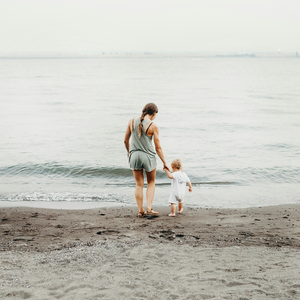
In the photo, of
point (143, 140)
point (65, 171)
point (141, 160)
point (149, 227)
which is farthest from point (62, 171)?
point (149, 227)

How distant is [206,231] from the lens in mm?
4934

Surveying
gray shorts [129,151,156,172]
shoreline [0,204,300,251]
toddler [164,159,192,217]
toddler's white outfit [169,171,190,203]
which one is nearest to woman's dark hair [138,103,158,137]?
gray shorts [129,151,156,172]

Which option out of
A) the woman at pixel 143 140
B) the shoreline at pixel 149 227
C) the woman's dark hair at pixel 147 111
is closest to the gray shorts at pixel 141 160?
the woman at pixel 143 140

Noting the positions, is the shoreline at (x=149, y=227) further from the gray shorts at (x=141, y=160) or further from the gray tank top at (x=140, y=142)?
the gray tank top at (x=140, y=142)

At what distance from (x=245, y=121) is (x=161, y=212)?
48.2 ft

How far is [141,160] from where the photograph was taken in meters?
5.34

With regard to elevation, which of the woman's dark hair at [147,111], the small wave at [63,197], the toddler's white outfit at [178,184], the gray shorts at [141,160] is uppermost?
the woman's dark hair at [147,111]

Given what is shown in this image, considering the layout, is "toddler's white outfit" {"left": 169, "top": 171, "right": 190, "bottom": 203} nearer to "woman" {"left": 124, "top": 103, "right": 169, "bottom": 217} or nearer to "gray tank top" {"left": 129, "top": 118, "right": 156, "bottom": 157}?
"woman" {"left": 124, "top": 103, "right": 169, "bottom": 217}

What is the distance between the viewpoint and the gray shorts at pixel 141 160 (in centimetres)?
533

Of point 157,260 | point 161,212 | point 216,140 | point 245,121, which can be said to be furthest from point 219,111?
point 157,260

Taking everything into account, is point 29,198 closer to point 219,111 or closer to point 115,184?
point 115,184

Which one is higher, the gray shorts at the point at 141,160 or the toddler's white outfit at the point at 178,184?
the gray shorts at the point at 141,160

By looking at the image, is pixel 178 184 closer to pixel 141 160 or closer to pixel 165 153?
pixel 141 160

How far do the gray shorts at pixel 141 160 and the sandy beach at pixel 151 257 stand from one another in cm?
96
